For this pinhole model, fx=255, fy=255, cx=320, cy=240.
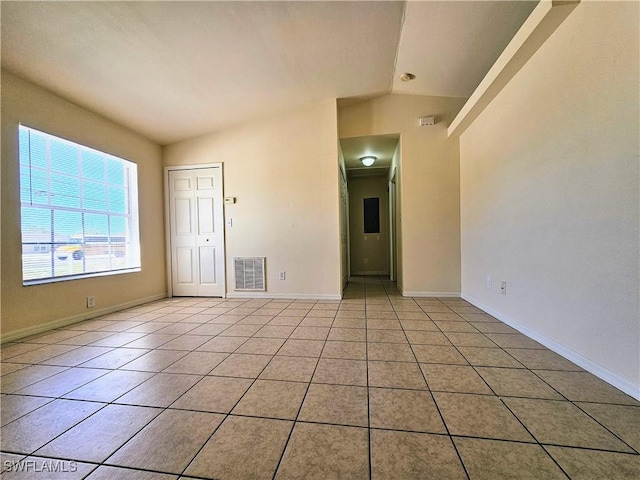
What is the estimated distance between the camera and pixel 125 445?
3.45 feet

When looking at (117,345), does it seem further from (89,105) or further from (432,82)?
(432,82)

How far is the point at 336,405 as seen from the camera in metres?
1.28

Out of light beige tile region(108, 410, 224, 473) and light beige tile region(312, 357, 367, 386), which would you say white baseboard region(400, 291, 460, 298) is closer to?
light beige tile region(312, 357, 367, 386)

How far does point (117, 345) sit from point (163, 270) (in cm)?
213

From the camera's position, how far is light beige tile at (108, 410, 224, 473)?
38.0 inches

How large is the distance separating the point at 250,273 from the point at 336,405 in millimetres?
2874

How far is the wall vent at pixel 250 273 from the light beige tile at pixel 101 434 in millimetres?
2575

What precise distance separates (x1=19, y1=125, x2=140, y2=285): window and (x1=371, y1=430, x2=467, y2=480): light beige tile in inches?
129

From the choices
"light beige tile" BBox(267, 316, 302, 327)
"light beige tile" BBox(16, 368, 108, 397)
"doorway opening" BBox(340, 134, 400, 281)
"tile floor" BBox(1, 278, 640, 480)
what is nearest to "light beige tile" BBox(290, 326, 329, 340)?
"tile floor" BBox(1, 278, 640, 480)

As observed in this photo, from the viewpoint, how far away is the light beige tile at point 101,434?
1.02 metres

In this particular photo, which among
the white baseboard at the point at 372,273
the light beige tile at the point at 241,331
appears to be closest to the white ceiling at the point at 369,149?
the white baseboard at the point at 372,273

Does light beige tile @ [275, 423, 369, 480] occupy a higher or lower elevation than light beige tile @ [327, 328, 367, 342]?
higher

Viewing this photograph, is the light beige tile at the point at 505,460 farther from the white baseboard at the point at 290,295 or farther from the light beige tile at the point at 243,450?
the white baseboard at the point at 290,295

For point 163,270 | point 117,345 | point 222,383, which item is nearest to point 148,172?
point 163,270
